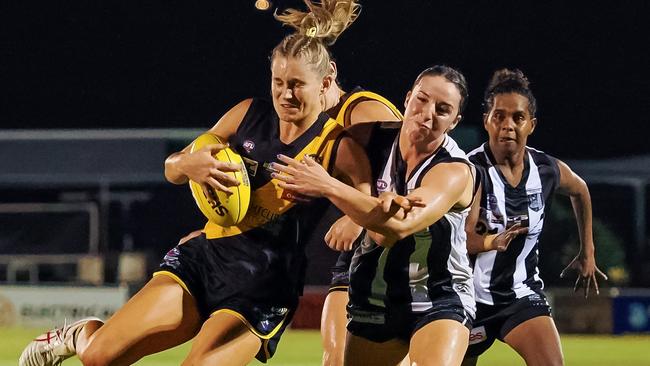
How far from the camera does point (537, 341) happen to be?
6.18 meters

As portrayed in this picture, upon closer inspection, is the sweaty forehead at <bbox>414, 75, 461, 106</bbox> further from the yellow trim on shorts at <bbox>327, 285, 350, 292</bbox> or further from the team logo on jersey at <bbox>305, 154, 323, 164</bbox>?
the yellow trim on shorts at <bbox>327, 285, 350, 292</bbox>

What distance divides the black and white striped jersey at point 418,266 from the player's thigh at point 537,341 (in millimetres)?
930

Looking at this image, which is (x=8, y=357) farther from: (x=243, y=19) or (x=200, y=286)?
(x=243, y=19)

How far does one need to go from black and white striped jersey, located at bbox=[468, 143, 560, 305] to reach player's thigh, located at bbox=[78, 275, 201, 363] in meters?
1.75

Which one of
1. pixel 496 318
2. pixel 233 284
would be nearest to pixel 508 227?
pixel 496 318

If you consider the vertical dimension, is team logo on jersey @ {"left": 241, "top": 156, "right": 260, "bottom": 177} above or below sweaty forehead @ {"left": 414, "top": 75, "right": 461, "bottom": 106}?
below

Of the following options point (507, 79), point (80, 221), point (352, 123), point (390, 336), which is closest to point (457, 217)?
point (390, 336)

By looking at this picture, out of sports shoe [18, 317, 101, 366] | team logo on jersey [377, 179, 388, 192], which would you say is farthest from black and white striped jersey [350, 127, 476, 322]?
sports shoe [18, 317, 101, 366]

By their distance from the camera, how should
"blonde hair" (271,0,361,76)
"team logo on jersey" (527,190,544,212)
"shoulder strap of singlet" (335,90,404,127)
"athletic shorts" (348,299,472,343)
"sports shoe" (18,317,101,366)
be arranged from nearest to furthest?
"athletic shorts" (348,299,472,343) < "blonde hair" (271,0,361,76) < "sports shoe" (18,317,101,366) < "shoulder strap of singlet" (335,90,404,127) < "team logo on jersey" (527,190,544,212)

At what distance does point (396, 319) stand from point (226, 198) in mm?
915

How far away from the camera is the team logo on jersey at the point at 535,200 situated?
6578 millimetres

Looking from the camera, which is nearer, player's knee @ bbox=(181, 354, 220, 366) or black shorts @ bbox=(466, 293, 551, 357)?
player's knee @ bbox=(181, 354, 220, 366)

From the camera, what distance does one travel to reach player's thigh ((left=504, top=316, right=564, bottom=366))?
6.09m

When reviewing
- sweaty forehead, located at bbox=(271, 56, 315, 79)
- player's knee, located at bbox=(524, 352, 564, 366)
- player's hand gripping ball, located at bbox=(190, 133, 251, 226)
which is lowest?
player's knee, located at bbox=(524, 352, 564, 366)
